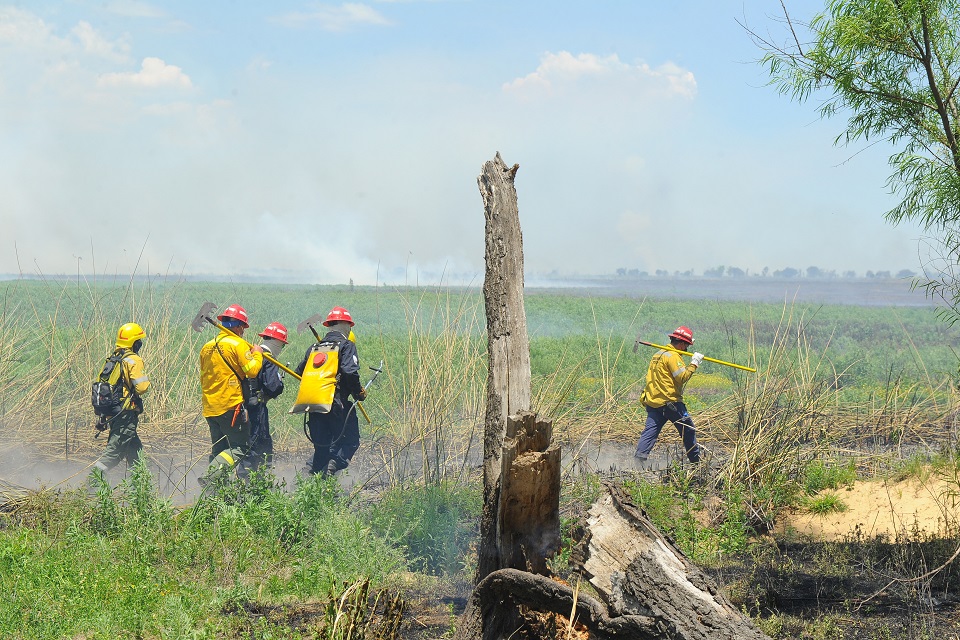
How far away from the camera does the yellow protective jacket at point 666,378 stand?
359 inches

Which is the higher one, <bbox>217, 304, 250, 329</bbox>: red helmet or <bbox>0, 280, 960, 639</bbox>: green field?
<bbox>217, 304, 250, 329</bbox>: red helmet

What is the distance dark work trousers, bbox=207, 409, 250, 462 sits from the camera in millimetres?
8297

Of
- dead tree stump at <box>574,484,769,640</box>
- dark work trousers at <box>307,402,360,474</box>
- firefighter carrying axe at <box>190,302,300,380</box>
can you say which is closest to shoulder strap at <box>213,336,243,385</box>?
firefighter carrying axe at <box>190,302,300,380</box>

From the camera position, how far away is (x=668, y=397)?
9.12 meters

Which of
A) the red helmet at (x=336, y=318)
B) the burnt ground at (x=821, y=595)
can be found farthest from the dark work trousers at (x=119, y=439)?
the burnt ground at (x=821, y=595)

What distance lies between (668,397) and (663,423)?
35 centimetres

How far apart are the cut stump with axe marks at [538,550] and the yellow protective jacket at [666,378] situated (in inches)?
199

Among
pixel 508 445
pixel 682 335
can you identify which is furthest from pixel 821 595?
pixel 682 335

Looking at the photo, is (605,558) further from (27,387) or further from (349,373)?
(27,387)

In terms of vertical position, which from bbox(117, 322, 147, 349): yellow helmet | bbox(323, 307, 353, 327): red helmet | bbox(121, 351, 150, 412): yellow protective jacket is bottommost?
bbox(121, 351, 150, 412): yellow protective jacket

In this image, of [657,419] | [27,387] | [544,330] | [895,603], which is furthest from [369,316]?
[895,603]

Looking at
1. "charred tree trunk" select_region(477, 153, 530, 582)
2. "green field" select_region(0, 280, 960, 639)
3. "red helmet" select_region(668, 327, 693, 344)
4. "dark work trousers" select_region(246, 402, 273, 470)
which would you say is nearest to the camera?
"charred tree trunk" select_region(477, 153, 530, 582)

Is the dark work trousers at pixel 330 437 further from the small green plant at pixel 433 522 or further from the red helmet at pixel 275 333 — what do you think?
the small green plant at pixel 433 522

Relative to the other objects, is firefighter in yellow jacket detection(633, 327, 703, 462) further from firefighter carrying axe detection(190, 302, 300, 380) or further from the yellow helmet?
the yellow helmet
